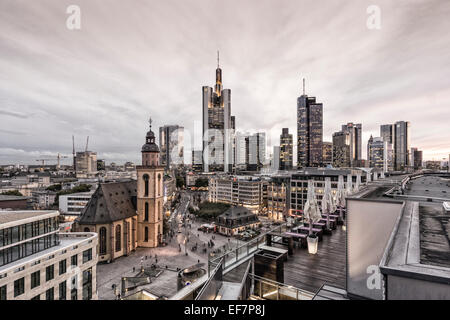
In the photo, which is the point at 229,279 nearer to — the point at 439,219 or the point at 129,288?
the point at 439,219

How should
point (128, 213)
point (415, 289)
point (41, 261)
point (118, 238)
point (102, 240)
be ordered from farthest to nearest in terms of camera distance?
point (128, 213) → point (118, 238) → point (102, 240) → point (41, 261) → point (415, 289)

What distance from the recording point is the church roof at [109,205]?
32938 millimetres

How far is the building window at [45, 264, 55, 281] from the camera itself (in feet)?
56.8

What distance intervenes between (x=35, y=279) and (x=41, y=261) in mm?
1289

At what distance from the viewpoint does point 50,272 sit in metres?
17.6

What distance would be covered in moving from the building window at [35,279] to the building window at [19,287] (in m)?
0.66

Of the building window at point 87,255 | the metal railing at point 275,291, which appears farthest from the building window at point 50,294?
the metal railing at point 275,291

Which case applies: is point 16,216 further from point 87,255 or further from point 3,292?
point 87,255

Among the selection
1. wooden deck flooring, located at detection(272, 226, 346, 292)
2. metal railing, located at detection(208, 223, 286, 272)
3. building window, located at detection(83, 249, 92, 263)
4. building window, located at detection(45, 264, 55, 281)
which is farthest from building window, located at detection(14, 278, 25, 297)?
wooden deck flooring, located at detection(272, 226, 346, 292)

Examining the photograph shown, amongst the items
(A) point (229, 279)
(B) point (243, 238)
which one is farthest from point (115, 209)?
(A) point (229, 279)

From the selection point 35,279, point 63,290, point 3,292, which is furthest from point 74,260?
point 3,292
